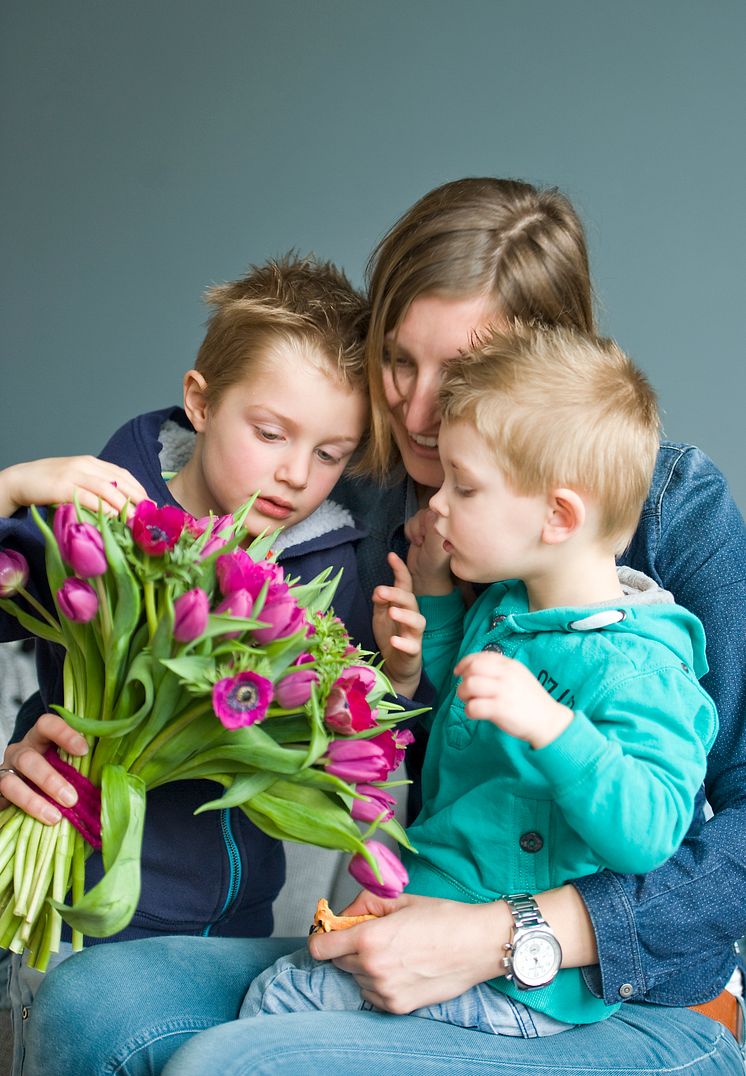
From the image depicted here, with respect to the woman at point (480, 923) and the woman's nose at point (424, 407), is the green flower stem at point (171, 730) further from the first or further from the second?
the woman's nose at point (424, 407)

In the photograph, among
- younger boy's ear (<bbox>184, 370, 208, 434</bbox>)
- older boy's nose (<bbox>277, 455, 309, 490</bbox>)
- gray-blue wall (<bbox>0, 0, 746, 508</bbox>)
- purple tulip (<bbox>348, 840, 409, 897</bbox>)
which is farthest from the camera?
gray-blue wall (<bbox>0, 0, 746, 508</bbox>)

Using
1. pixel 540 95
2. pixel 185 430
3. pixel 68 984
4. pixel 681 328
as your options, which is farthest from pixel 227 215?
pixel 68 984

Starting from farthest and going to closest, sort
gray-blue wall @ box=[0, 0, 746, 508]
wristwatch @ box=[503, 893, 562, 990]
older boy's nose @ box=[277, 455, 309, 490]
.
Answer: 1. gray-blue wall @ box=[0, 0, 746, 508]
2. older boy's nose @ box=[277, 455, 309, 490]
3. wristwatch @ box=[503, 893, 562, 990]

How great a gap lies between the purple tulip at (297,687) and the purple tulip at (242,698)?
4 centimetres

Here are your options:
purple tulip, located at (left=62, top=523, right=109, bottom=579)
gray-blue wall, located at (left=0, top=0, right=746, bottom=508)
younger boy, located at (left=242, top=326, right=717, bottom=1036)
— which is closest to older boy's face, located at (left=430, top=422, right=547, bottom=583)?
younger boy, located at (left=242, top=326, right=717, bottom=1036)

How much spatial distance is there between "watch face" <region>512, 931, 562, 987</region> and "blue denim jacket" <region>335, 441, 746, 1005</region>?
0.05 metres

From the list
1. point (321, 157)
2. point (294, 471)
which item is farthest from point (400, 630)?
point (321, 157)

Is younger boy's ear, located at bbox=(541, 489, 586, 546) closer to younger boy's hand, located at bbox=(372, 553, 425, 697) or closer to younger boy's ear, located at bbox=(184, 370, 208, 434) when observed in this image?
younger boy's hand, located at bbox=(372, 553, 425, 697)

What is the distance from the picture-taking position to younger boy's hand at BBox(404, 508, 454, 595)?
5.17 ft

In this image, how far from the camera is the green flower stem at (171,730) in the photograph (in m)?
1.15

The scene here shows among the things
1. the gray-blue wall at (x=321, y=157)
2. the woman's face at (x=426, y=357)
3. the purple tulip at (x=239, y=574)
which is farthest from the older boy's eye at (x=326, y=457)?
the gray-blue wall at (x=321, y=157)

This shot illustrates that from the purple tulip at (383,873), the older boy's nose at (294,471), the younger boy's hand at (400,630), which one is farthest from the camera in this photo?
the older boy's nose at (294,471)

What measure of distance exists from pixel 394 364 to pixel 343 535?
0.26 meters

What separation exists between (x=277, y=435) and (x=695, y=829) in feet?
2.33
